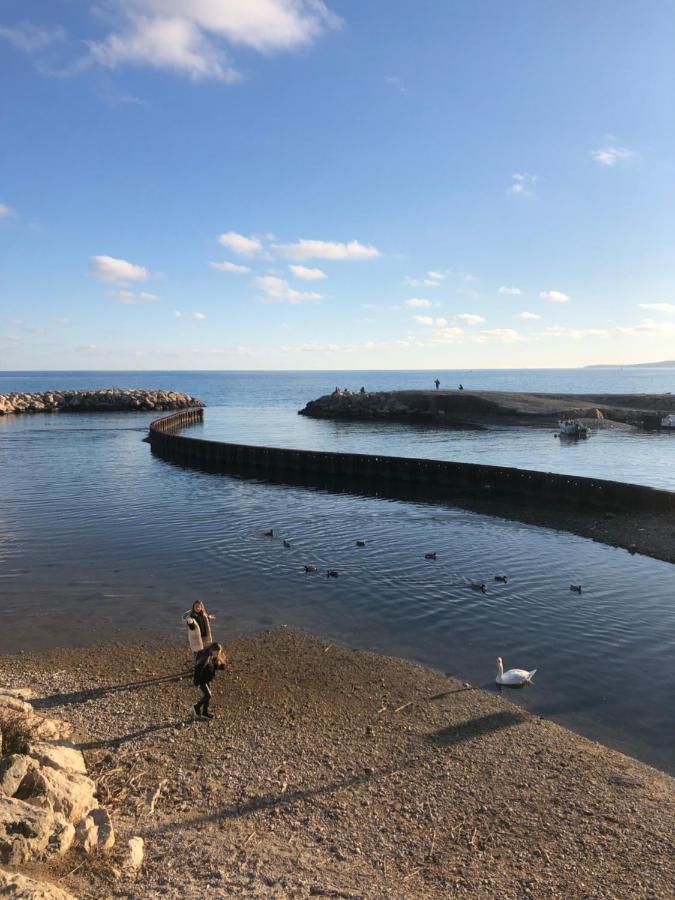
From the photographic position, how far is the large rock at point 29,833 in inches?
283

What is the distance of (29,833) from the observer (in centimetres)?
Answer: 738

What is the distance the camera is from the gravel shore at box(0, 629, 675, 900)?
782 centimetres

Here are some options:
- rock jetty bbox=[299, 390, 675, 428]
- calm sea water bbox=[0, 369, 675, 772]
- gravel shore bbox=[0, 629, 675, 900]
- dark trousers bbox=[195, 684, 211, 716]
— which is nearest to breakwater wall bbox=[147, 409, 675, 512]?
calm sea water bbox=[0, 369, 675, 772]

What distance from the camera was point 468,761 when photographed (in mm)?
10859

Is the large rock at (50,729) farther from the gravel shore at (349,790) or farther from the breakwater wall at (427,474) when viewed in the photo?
the breakwater wall at (427,474)

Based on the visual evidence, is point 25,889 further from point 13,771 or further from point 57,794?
point 13,771

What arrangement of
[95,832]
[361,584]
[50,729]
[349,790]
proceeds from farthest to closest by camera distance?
[361,584], [50,729], [349,790], [95,832]

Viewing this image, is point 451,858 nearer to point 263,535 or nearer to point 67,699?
point 67,699

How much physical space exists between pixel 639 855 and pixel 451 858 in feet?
8.87

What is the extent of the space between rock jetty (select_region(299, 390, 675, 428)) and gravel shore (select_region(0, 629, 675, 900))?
6986 centimetres

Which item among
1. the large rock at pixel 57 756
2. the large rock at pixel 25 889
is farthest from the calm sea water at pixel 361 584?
the large rock at pixel 25 889

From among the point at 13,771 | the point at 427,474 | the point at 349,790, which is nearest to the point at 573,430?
the point at 427,474

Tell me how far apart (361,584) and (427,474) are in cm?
2250

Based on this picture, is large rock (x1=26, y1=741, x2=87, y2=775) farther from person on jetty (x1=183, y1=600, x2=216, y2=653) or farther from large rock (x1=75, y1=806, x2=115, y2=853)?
person on jetty (x1=183, y1=600, x2=216, y2=653)
